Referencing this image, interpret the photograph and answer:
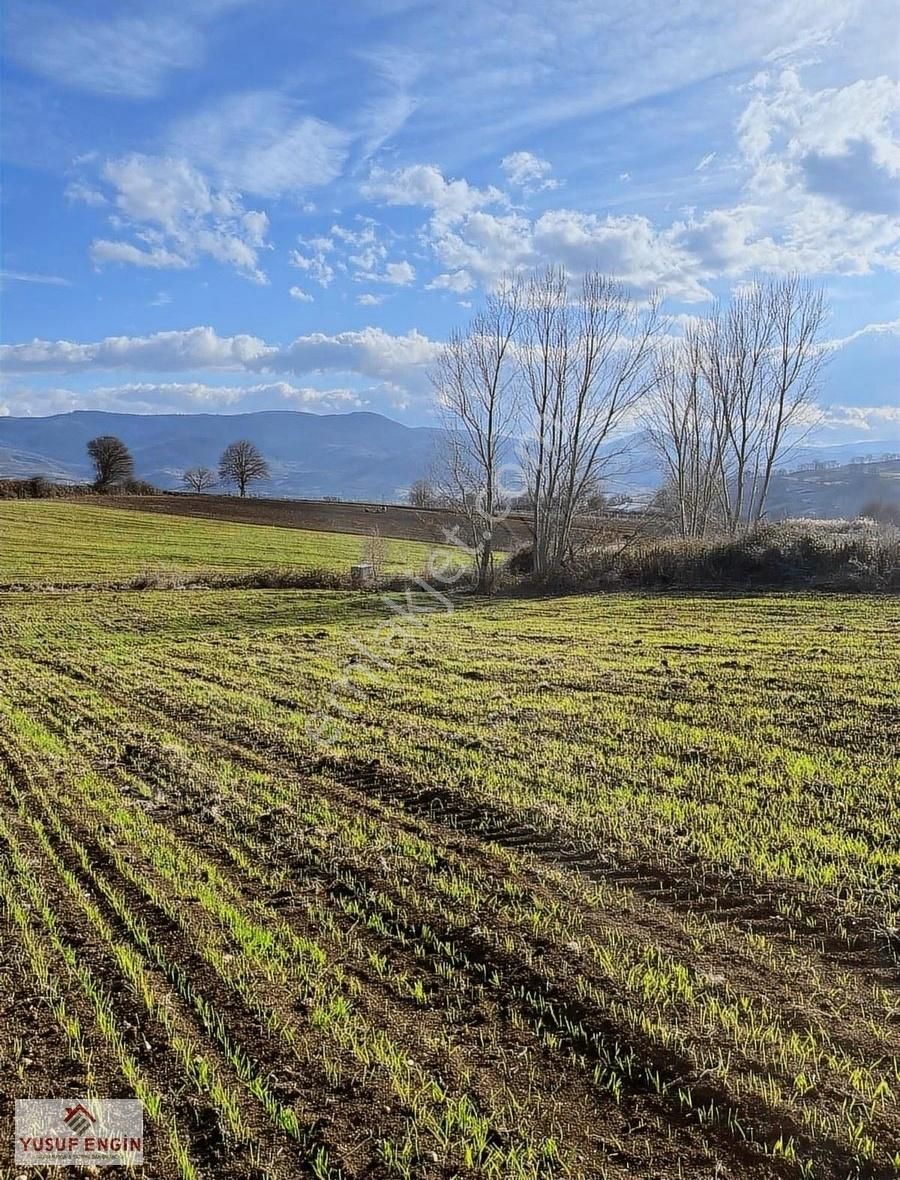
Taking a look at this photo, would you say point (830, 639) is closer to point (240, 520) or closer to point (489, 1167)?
point (489, 1167)

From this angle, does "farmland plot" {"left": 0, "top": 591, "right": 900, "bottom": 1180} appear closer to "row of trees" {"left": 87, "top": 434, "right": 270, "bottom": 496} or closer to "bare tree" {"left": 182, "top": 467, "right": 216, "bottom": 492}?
"row of trees" {"left": 87, "top": 434, "right": 270, "bottom": 496}

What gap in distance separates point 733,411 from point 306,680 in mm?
28362

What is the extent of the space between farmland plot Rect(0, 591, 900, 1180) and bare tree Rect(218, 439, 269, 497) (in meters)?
84.8

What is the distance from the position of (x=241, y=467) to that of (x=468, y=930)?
9229cm

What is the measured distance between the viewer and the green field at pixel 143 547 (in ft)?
101

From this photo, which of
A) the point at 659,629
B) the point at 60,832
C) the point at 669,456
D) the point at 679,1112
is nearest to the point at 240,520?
the point at 669,456

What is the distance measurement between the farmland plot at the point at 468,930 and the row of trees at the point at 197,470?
76125 mm

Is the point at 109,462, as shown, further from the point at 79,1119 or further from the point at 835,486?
the point at 835,486

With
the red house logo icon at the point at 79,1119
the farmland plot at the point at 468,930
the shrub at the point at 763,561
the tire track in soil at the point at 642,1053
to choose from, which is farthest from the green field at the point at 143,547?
the red house logo icon at the point at 79,1119

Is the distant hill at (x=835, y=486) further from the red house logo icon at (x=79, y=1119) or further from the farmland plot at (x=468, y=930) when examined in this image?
the red house logo icon at (x=79, y=1119)

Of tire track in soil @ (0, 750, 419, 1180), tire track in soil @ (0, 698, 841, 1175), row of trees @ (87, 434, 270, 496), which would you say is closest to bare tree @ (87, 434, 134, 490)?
row of trees @ (87, 434, 270, 496)

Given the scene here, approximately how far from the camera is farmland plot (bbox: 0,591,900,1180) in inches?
114

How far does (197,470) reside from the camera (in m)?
104

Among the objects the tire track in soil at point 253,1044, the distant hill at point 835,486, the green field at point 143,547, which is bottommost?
the tire track in soil at point 253,1044
